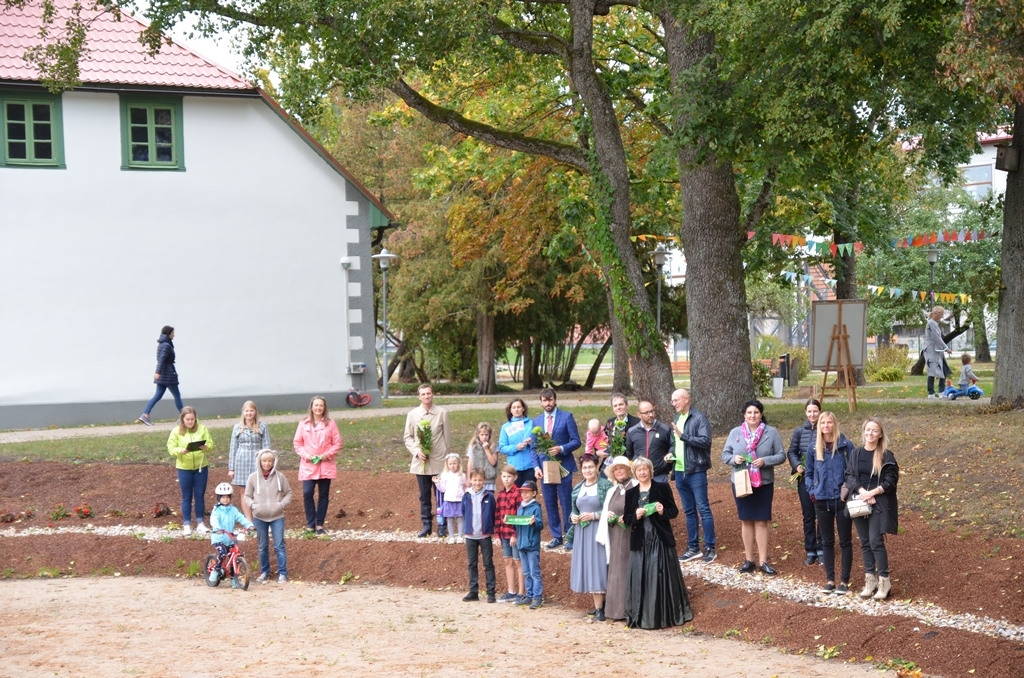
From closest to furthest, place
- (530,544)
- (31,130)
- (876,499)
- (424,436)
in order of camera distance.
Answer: (876,499)
(530,544)
(424,436)
(31,130)

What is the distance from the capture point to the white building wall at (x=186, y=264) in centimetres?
2241

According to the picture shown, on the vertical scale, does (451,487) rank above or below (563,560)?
above

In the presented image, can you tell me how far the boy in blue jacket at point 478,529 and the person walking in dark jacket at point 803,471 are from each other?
2905 millimetres

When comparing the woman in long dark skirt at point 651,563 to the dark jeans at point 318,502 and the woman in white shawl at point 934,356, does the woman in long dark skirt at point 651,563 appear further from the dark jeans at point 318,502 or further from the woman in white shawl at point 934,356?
the woman in white shawl at point 934,356

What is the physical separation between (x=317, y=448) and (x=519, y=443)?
2665 millimetres

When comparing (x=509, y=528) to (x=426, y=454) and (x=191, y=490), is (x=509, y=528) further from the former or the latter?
(x=191, y=490)

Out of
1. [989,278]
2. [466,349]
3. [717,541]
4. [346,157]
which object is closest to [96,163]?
[717,541]

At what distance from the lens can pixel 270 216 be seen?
24.0 meters

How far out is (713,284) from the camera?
56.7ft

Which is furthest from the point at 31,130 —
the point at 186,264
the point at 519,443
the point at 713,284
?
the point at 519,443

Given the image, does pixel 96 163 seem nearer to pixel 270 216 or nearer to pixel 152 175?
pixel 152 175

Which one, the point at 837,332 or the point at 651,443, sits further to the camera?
the point at 837,332

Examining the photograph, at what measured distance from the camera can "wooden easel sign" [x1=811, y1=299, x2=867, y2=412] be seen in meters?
18.8

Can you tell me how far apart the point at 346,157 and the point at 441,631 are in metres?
31.7
